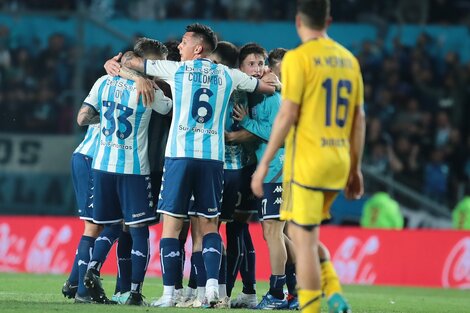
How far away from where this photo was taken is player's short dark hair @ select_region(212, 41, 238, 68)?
10.8 meters

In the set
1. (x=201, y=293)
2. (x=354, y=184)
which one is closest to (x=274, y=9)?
(x=201, y=293)

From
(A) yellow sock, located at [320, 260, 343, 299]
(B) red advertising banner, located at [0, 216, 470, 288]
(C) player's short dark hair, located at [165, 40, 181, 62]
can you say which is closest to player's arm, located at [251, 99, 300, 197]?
(A) yellow sock, located at [320, 260, 343, 299]

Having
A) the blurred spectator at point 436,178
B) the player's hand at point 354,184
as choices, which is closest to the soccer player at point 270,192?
the player's hand at point 354,184

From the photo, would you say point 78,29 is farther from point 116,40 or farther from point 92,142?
point 92,142

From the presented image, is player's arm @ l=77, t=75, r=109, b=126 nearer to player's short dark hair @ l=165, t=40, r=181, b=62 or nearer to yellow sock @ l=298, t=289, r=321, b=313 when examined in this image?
player's short dark hair @ l=165, t=40, r=181, b=62

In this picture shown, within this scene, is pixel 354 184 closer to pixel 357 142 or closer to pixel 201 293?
pixel 357 142

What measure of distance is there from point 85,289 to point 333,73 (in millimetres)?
3517

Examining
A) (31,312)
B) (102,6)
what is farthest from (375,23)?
(31,312)

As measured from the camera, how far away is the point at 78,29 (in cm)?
1997

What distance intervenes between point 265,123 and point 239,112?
266 mm

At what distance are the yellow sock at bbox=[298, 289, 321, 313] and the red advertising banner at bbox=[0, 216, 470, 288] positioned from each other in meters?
9.64

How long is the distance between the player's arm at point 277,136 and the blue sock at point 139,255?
9.05 ft

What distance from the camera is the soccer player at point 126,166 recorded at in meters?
10.1

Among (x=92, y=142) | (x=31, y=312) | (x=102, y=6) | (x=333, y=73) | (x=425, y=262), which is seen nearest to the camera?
(x=333, y=73)
